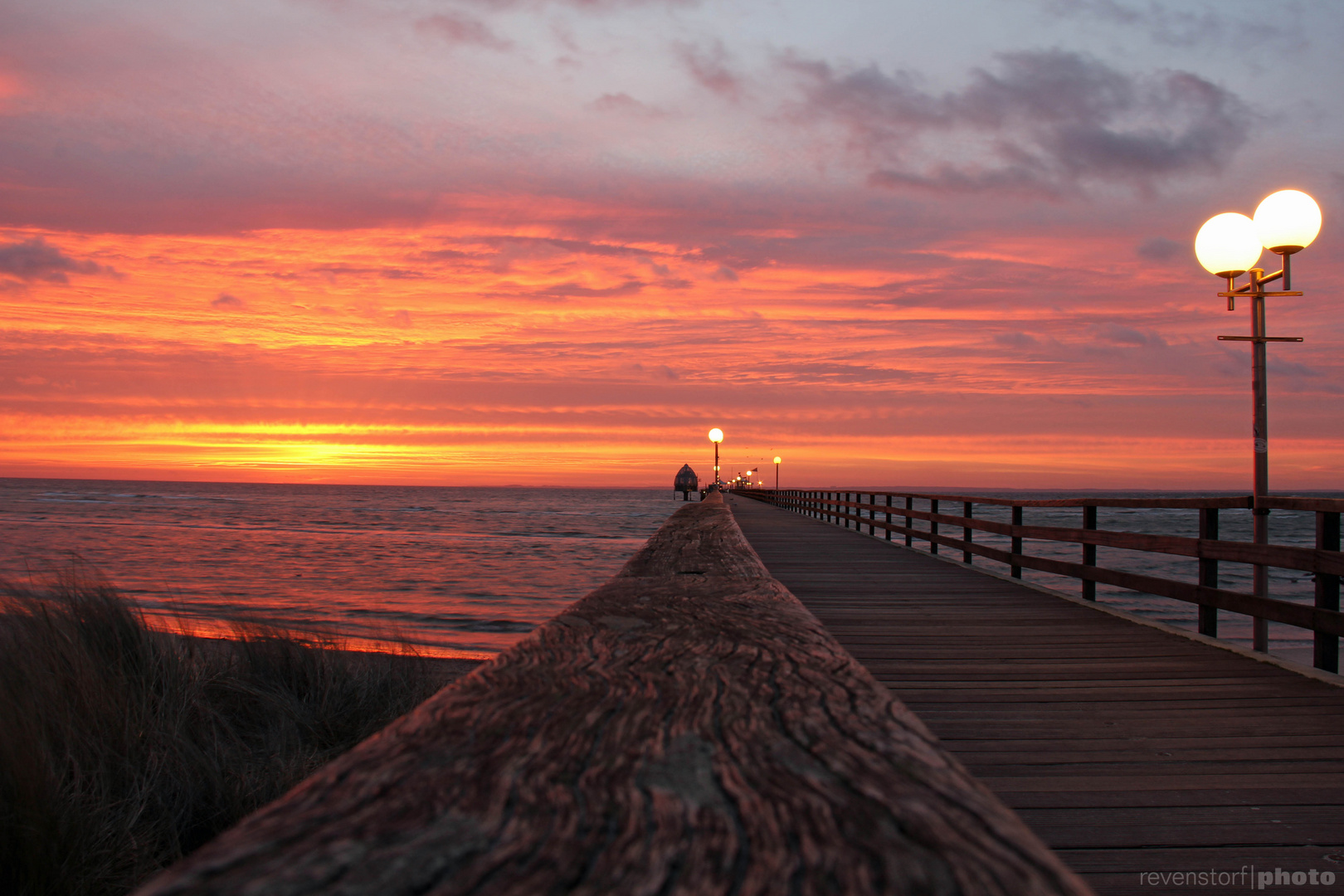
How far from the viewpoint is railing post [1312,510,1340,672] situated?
4500 millimetres

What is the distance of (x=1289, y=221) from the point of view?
5.69m

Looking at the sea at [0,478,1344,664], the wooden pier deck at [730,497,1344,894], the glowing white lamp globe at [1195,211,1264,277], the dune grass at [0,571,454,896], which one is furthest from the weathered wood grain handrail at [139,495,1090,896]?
the glowing white lamp globe at [1195,211,1264,277]

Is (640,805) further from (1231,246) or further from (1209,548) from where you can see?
(1231,246)

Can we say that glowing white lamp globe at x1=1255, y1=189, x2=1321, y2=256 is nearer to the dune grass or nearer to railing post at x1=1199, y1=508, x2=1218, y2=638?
railing post at x1=1199, y1=508, x2=1218, y2=638

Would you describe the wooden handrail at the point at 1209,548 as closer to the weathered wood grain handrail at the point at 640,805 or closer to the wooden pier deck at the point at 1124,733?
the wooden pier deck at the point at 1124,733

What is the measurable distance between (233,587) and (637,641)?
59.5 feet

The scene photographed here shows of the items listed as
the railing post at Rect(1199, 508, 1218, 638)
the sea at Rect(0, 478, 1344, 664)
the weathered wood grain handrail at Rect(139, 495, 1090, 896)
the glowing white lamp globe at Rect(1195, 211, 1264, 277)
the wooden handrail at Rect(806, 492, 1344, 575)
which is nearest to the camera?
the weathered wood grain handrail at Rect(139, 495, 1090, 896)

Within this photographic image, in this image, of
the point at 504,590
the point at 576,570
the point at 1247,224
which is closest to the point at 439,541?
the point at 576,570

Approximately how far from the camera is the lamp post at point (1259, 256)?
564 centimetres

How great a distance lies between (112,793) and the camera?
151 inches

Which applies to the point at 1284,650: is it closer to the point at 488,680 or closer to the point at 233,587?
the point at 488,680

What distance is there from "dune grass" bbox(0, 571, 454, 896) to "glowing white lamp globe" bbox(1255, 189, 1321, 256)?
684 cm

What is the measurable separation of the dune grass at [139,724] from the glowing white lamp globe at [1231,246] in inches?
261

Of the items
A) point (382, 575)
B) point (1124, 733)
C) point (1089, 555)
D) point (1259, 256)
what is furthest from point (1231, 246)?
point (382, 575)
